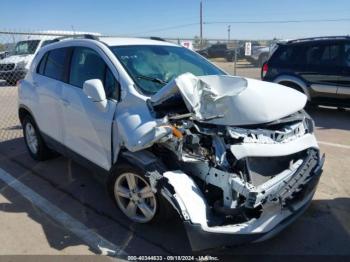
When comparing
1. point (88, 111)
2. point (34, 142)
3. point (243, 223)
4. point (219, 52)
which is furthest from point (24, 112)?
point (219, 52)

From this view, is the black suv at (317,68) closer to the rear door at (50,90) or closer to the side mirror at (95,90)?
the rear door at (50,90)

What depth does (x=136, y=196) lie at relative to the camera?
382 cm

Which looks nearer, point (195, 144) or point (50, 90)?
point (195, 144)

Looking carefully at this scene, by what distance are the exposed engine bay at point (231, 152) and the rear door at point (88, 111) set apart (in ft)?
2.08

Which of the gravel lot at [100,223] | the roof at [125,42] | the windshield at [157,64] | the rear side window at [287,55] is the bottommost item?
the gravel lot at [100,223]

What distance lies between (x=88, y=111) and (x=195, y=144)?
4.87 feet

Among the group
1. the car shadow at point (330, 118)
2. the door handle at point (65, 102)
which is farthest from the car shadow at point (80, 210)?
the car shadow at point (330, 118)

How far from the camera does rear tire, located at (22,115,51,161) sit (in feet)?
18.8

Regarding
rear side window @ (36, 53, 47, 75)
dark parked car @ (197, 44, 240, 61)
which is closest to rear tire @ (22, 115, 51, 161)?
rear side window @ (36, 53, 47, 75)

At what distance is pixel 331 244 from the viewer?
3600mm

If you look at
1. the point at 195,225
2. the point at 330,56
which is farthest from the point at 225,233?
the point at 330,56

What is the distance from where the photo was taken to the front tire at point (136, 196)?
3574 mm

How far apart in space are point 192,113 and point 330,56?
654cm

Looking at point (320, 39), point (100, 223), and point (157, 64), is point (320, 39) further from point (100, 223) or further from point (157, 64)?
point (100, 223)
